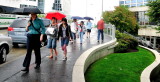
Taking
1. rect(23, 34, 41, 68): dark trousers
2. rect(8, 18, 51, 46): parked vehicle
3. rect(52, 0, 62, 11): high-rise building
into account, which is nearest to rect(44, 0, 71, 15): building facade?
rect(52, 0, 62, 11): high-rise building

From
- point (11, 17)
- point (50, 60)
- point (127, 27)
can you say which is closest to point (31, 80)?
point (50, 60)

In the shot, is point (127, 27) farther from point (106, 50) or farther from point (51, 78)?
point (51, 78)

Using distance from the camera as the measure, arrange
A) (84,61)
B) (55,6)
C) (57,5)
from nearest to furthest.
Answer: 1. (84,61)
2. (55,6)
3. (57,5)

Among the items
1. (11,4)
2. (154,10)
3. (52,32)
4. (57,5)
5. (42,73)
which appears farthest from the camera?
(57,5)

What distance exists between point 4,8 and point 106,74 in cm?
2735

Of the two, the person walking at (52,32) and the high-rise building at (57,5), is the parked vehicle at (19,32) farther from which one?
the high-rise building at (57,5)


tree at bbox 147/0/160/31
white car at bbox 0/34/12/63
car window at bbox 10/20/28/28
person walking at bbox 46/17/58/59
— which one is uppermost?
tree at bbox 147/0/160/31

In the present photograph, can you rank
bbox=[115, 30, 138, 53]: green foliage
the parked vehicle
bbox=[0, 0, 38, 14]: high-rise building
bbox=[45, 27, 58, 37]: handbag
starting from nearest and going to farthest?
bbox=[45, 27, 58, 37]: handbag < the parked vehicle < bbox=[115, 30, 138, 53]: green foliage < bbox=[0, 0, 38, 14]: high-rise building

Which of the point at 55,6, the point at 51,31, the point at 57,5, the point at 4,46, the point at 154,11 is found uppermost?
the point at 57,5

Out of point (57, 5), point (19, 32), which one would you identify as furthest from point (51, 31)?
point (57, 5)

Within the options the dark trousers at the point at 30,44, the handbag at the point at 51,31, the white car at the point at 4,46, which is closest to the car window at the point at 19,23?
the white car at the point at 4,46

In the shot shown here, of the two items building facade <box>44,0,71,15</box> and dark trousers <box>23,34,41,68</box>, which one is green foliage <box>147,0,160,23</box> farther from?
building facade <box>44,0,71,15</box>

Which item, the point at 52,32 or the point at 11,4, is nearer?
the point at 52,32

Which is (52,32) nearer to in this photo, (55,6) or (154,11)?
(154,11)
